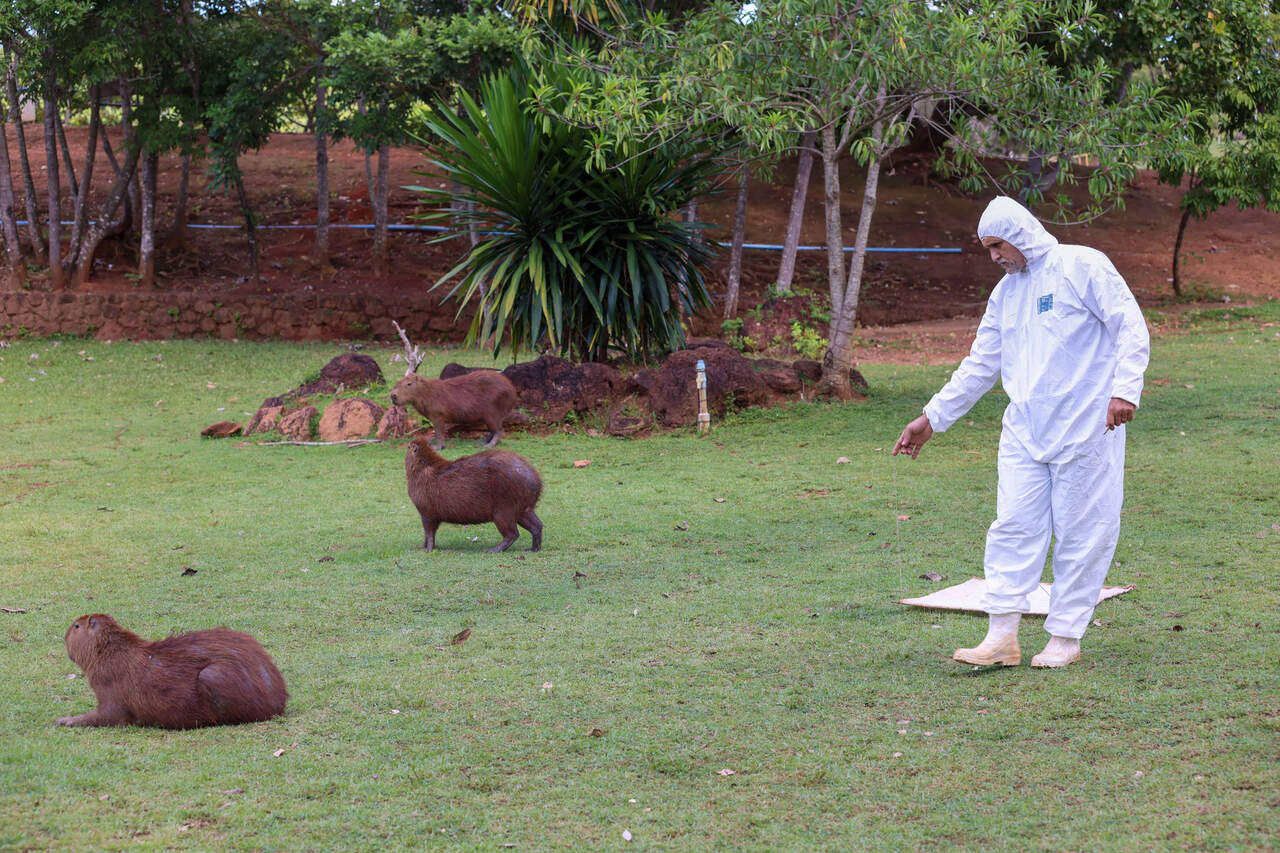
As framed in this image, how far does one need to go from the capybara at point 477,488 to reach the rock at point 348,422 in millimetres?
4503

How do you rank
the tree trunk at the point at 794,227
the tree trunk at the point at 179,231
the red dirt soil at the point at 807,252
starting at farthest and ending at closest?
the tree trunk at the point at 179,231
the red dirt soil at the point at 807,252
the tree trunk at the point at 794,227

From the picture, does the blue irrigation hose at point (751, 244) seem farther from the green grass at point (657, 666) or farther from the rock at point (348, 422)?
the green grass at point (657, 666)

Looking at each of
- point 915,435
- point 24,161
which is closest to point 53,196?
point 24,161

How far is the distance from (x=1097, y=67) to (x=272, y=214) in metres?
17.6

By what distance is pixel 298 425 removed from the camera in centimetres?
1145

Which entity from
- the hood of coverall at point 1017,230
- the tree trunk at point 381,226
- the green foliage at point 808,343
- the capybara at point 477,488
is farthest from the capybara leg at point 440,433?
the tree trunk at point 381,226

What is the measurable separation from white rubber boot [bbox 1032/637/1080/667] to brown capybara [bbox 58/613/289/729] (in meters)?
2.89

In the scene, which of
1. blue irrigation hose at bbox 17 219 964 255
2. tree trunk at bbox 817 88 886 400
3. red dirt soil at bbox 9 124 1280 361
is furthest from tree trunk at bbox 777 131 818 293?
tree trunk at bbox 817 88 886 400

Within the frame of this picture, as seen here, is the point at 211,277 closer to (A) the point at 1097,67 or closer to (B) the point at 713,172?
(B) the point at 713,172

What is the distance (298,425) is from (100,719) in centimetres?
751

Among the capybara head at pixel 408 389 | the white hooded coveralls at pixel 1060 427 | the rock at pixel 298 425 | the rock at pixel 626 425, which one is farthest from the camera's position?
the rock at pixel 298 425

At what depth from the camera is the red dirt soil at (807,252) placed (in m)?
20.2

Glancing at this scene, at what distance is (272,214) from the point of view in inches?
962

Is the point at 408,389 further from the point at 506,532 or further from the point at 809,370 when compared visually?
the point at 809,370
